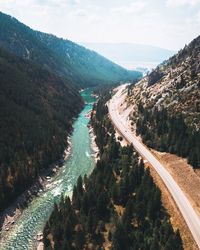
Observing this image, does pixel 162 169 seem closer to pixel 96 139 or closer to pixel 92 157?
pixel 92 157

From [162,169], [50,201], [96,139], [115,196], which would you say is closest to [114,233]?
[115,196]

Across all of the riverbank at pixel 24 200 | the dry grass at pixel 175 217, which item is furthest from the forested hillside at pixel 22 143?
the dry grass at pixel 175 217

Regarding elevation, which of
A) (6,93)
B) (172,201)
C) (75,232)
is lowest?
(75,232)

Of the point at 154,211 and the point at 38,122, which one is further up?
the point at 38,122

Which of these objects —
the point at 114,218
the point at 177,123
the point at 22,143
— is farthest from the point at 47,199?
the point at 177,123

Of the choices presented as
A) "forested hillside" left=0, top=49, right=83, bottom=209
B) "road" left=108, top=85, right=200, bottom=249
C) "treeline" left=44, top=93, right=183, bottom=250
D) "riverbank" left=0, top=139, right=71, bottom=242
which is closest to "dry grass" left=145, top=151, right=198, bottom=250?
"road" left=108, top=85, right=200, bottom=249

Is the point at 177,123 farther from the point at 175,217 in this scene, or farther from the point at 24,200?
the point at 24,200
